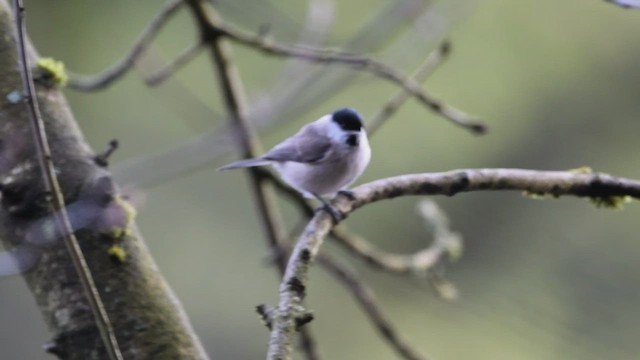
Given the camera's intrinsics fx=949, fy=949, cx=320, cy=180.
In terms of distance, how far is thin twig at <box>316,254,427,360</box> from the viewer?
208cm

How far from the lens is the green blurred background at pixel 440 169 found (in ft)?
16.8

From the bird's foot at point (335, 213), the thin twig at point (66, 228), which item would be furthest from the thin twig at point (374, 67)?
the thin twig at point (66, 228)

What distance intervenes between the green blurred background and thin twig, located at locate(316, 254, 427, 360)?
2668 mm

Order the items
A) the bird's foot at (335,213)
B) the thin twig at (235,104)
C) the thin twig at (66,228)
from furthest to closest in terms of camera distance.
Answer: the thin twig at (235,104) < the bird's foot at (335,213) < the thin twig at (66,228)

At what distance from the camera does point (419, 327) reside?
5367 mm

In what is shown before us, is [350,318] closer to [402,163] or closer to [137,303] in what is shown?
[402,163]

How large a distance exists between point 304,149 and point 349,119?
0.13 metres

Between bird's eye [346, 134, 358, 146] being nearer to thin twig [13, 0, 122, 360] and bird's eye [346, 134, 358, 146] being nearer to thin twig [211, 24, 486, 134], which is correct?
thin twig [211, 24, 486, 134]

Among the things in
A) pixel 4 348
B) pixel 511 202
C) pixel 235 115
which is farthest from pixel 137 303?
pixel 511 202

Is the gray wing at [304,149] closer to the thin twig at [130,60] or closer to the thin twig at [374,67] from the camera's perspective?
the thin twig at [374,67]

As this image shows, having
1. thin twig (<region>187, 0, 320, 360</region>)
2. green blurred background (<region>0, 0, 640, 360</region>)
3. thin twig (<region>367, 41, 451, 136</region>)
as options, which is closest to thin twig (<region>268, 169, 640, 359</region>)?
thin twig (<region>367, 41, 451, 136</region>)

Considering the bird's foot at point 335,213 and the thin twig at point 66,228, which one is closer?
the thin twig at point 66,228

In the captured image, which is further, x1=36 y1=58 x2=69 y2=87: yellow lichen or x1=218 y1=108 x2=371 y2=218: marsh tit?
x1=218 y1=108 x2=371 y2=218: marsh tit

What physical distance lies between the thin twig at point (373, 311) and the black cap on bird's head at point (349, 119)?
12.3 inches
